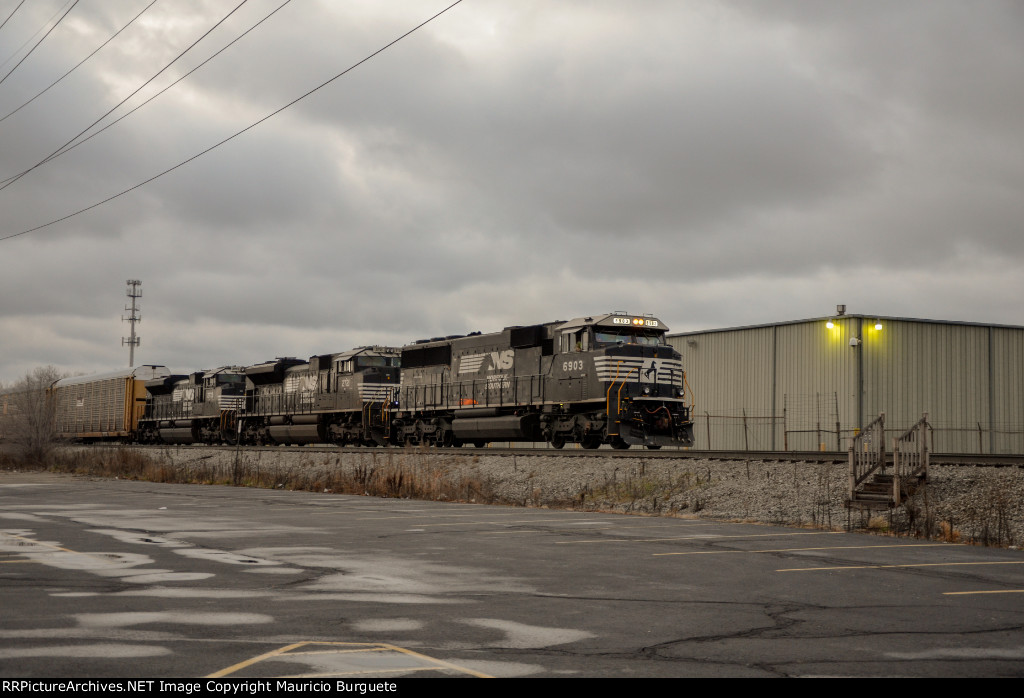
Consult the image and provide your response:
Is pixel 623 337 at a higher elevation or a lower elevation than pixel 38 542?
higher

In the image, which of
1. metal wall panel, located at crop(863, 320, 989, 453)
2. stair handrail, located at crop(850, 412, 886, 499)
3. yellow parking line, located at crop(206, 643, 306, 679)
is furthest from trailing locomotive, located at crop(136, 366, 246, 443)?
yellow parking line, located at crop(206, 643, 306, 679)

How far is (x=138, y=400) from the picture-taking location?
2325 inches

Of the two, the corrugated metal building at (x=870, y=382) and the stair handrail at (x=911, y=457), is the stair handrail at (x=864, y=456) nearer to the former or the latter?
the stair handrail at (x=911, y=457)

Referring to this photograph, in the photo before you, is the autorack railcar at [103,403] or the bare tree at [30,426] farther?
the autorack railcar at [103,403]

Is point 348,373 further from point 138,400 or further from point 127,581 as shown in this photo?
point 127,581

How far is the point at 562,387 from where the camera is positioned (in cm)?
2948

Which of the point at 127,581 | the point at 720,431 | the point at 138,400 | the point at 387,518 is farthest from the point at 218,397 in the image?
the point at 127,581

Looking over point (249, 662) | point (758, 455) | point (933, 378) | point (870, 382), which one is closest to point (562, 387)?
point (758, 455)

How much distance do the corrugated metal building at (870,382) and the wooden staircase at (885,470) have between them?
16296 millimetres

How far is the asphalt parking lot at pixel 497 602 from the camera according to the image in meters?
6.42

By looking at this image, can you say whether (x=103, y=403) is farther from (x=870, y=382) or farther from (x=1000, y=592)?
(x=1000, y=592)

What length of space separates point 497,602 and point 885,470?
1293cm

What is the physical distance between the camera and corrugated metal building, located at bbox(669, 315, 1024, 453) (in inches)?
1447

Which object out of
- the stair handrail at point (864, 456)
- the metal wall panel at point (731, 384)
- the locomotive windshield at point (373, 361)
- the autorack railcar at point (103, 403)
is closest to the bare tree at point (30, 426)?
the autorack railcar at point (103, 403)
